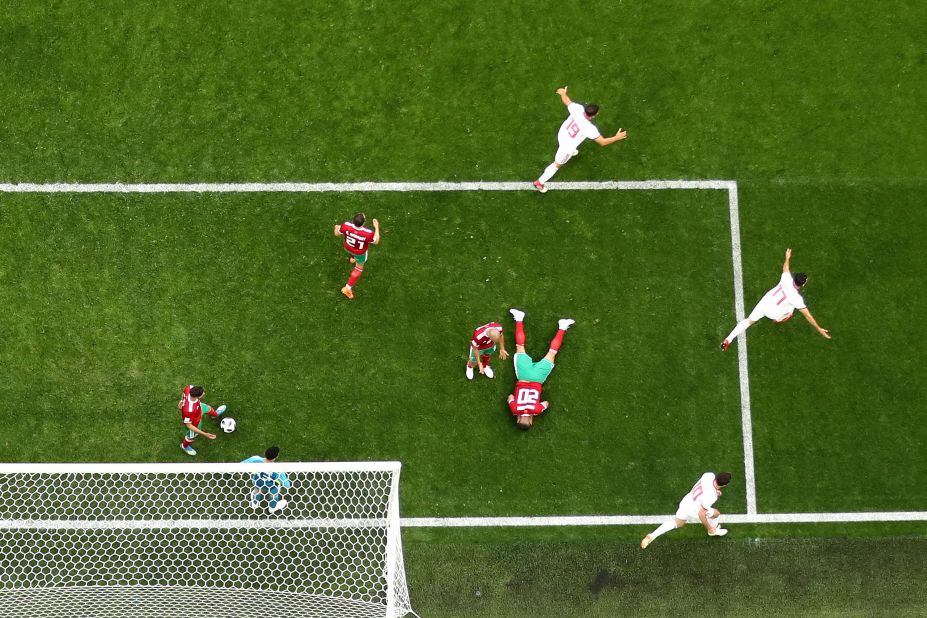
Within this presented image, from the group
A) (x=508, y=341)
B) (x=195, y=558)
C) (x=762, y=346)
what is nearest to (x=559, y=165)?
(x=508, y=341)

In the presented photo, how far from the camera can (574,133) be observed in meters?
9.85

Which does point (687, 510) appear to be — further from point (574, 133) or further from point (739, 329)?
point (574, 133)

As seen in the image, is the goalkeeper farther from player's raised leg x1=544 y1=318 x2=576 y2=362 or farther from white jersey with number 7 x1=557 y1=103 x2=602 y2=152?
white jersey with number 7 x1=557 y1=103 x2=602 y2=152

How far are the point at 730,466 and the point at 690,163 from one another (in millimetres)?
3760

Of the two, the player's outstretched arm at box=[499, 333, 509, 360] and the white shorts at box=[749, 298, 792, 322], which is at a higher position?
the white shorts at box=[749, 298, 792, 322]

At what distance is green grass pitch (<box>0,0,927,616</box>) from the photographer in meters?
10.2

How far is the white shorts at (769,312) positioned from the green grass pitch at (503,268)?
566 mm

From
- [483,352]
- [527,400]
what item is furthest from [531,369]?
[483,352]

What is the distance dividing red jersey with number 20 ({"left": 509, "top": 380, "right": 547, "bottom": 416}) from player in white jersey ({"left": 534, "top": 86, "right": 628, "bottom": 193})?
2546mm

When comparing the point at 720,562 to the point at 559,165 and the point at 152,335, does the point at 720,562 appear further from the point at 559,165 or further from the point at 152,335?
the point at 152,335

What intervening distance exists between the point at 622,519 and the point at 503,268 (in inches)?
133

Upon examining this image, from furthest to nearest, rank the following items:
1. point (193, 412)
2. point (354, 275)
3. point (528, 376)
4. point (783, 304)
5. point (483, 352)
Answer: point (354, 275), point (528, 376), point (483, 352), point (193, 412), point (783, 304)

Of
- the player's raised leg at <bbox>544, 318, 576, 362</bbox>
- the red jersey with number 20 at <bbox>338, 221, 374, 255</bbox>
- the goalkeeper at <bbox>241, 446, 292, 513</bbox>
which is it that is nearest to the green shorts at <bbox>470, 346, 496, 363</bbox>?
the player's raised leg at <bbox>544, 318, 576, 362</bbox>

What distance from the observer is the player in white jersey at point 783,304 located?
30.6ft
